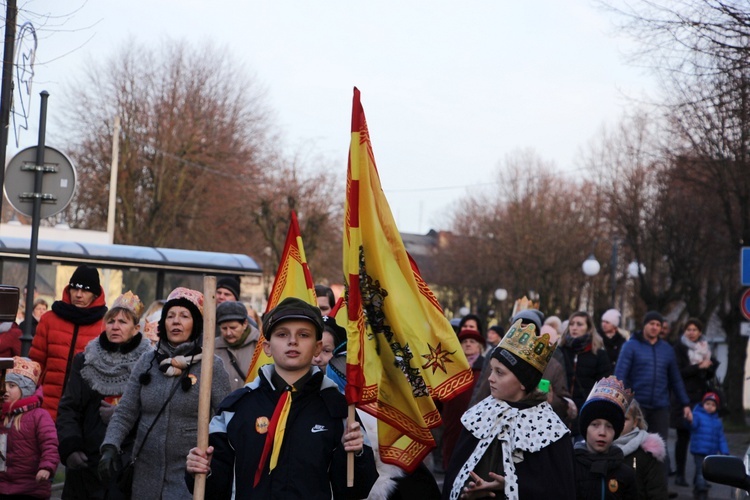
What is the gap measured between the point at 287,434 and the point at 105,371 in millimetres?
3025

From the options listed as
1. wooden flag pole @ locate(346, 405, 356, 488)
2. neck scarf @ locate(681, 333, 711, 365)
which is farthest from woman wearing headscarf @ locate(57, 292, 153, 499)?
neck scarf @ locate(681, 333, 711, 365)

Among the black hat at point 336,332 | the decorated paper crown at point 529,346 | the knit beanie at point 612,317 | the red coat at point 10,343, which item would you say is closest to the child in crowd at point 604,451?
the decorated paper crown at point 529,346

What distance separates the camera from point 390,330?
554 cm

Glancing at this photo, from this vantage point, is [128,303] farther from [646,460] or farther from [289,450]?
[646,460]

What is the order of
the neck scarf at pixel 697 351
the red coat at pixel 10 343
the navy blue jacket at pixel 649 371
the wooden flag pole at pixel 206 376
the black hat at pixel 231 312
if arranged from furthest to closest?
the neck scarf at pixel 697 351, the navy blue jacket at pixel 649 371, the red coat at pixel 10 343, the black hat at pixel 231 312, the wooden flag pole at pixel 206 376

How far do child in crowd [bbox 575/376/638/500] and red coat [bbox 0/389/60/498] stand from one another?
3381 millimetres

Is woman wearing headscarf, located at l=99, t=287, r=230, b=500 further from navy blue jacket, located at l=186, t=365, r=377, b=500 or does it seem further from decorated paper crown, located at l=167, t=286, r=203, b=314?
navy blue jacket, located at l=186, t=365, r=377, b=500

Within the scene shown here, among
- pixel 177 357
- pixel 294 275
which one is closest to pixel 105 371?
pixel 177 357

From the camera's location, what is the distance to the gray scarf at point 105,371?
7375 mm

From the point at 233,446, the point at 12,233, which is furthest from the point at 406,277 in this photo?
the point at 12,233

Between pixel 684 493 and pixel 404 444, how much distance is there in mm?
9347

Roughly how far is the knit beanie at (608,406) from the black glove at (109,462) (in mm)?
2614

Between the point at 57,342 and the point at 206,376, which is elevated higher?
the point at 206,376

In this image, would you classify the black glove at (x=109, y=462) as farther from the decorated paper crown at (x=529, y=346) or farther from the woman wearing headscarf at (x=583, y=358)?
the woman wearing headscarf at (x=583, y=358)
